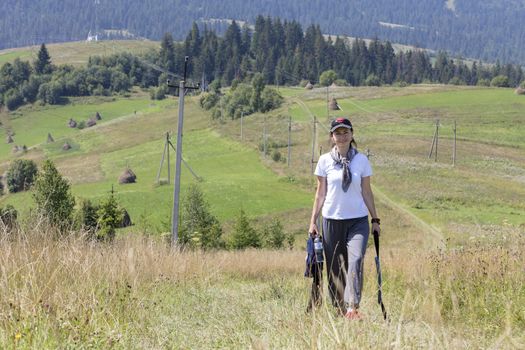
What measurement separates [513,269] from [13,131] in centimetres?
12957

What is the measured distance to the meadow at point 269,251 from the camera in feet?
16.3

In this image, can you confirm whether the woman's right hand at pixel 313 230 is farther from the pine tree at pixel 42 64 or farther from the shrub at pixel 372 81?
the pine tree at pixel 42 64

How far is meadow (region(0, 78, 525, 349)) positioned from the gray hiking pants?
258 millimetres

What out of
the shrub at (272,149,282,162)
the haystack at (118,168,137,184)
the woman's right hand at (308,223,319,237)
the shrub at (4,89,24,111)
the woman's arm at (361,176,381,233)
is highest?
the woman's arm at (361,176,381,233)

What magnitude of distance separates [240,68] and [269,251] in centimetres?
15784

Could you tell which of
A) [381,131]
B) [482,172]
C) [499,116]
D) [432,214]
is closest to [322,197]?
[432,214]

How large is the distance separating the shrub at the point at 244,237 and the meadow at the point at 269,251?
4.76 metres

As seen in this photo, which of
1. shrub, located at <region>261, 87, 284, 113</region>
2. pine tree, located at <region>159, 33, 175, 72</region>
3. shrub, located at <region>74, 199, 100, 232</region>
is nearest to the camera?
shrub, located at <region>74, 199, 100, 232</region>

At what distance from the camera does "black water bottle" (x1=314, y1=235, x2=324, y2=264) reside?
6.92m

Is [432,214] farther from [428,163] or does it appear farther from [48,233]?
[48,233]

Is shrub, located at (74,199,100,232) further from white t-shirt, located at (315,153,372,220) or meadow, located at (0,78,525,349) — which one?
white t-shirt, located at (315,153,372,220)

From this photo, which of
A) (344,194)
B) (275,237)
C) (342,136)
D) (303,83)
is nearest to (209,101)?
(303,83)

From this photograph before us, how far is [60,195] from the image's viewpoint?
3894 cm

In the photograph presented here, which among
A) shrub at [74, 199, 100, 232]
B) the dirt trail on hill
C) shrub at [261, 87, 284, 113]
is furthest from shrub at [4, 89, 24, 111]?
shrub at [74, 199, 100, 232]
